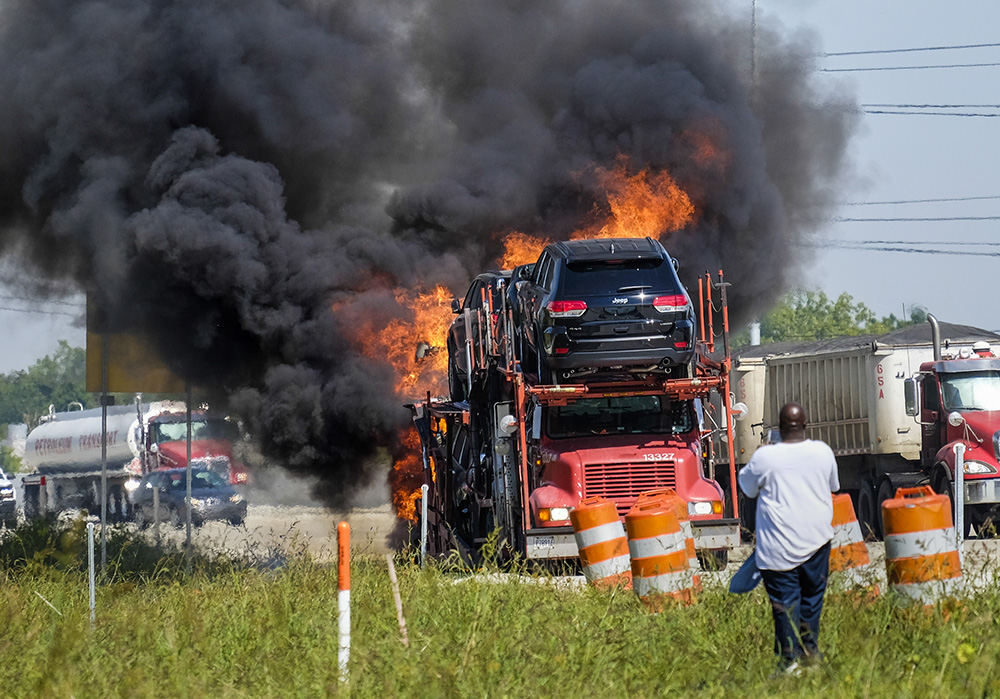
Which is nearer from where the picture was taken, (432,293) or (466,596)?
(466,596)

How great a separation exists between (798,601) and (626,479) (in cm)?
797

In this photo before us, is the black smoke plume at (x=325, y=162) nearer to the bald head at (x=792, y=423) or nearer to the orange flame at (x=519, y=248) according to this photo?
the orange flame at (x=519, y=248)

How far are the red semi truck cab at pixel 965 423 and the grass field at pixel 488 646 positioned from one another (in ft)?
36.6

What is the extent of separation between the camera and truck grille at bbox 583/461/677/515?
54.3 ft

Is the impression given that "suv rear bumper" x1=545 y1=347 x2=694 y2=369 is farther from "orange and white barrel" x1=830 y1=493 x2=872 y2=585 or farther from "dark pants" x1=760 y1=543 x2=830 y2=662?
"dark pants" x1=760 y1=543 x2=830 y2=662

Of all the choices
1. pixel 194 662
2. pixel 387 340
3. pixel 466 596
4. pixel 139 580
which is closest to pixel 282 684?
pixel 194 662

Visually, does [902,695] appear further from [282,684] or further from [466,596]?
[466,596]

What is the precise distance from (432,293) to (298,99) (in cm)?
459

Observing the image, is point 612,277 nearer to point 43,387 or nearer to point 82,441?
point 82,441

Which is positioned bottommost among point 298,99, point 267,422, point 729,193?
point 267,422

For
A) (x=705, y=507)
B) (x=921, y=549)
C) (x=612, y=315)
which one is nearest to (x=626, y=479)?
(x=705, y=507)

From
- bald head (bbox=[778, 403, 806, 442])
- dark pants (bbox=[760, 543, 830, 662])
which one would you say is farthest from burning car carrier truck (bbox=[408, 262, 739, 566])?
bald head (bbox=[778, 403, 806, 442])

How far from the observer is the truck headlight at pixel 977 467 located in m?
21.6

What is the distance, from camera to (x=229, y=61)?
26.2m
